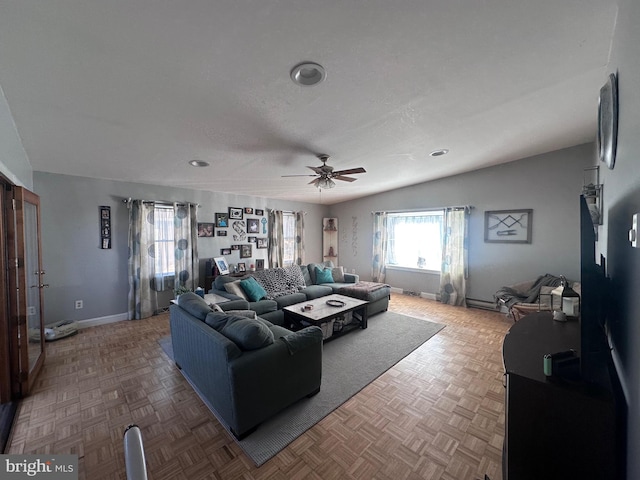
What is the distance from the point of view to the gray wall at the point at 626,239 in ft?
2.68

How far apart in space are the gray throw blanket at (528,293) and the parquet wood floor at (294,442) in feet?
4.21

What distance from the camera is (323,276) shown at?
16.1ft

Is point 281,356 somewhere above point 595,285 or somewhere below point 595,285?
below

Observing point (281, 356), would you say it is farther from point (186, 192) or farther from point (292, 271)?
point (186, 192)

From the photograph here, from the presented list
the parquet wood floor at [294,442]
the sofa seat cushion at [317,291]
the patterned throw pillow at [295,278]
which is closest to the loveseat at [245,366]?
the parquet wood floor at [294,442]

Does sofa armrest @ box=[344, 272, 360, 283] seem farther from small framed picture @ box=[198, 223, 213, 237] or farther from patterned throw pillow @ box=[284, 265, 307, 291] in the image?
small framed picture @ box=[198, 223, 213, 237]

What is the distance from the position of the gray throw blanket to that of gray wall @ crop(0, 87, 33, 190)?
18.5 ft

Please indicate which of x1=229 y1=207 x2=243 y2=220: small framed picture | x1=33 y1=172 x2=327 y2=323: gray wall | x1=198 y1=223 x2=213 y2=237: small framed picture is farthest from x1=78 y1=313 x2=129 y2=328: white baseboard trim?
x1=229 y1=207 x2=243 y2=220: small framed picture

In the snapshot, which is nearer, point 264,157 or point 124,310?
point 264,157

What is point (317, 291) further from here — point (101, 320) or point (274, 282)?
point (101, 320)

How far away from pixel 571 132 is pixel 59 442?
598cm

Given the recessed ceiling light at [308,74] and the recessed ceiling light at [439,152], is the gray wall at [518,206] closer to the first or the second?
the recessed ceiling light at [439,152]

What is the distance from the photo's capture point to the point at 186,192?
14.9 feet

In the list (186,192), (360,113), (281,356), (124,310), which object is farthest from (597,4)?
(124,310)
